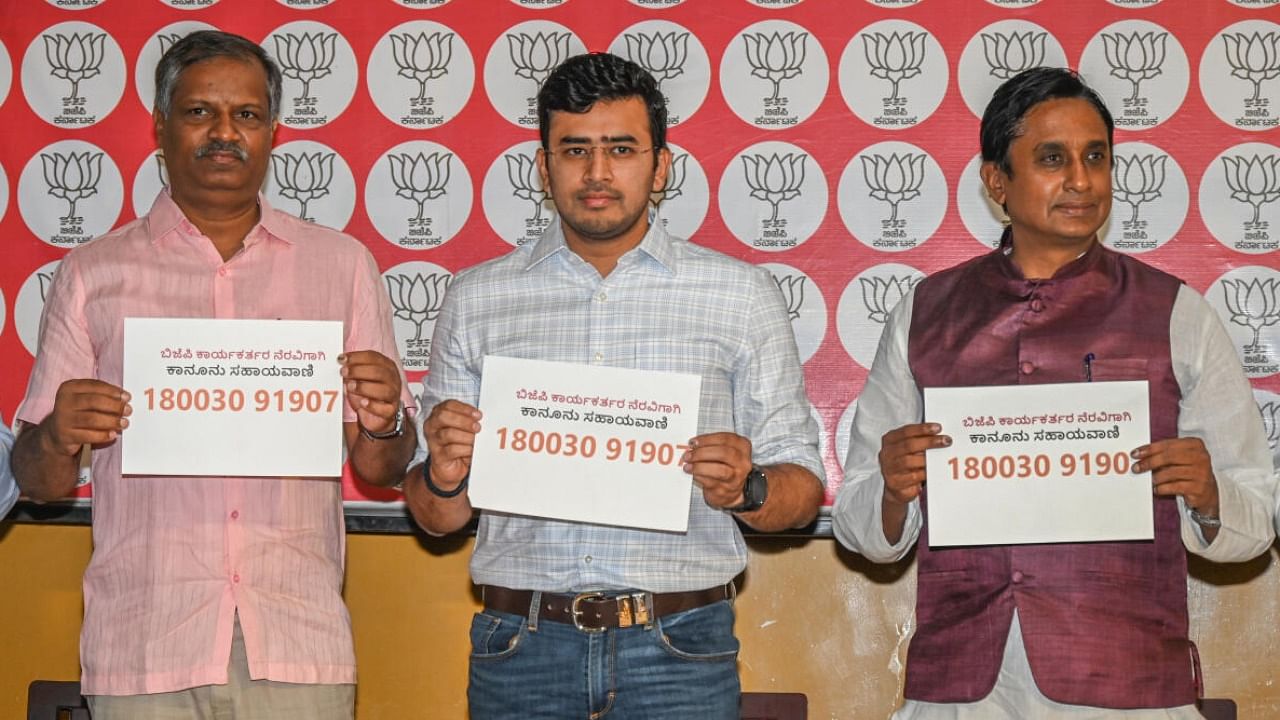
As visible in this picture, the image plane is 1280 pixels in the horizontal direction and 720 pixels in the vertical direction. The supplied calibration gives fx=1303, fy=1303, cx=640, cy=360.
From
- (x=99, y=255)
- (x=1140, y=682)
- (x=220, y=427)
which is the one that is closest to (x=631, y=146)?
(x=220, y=427)

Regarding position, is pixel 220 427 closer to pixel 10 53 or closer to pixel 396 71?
pixel 396 71

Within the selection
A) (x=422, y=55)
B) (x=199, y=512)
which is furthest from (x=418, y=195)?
(x=199, y=512)

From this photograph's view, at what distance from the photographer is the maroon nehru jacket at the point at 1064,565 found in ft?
8.39

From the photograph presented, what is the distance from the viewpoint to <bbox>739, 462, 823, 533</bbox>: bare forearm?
8.80ft

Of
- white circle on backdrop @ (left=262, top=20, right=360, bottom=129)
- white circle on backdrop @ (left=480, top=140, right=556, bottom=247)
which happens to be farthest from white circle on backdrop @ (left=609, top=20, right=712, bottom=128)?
white circle on backdrop @ (left=262, top=20, right=360, bottom=129)

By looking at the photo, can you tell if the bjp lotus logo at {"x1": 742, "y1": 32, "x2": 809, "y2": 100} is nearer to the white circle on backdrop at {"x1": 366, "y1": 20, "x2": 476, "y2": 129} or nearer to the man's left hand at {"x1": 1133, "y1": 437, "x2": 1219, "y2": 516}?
the white circle on backdrop at {"x1": 366, "y1": 20, "x2": 476, "y2": 129}

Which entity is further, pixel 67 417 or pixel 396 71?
pixel 396 71

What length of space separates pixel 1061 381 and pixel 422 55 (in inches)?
80.6

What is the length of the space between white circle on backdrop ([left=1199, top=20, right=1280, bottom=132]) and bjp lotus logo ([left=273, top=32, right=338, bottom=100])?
2.45 meters

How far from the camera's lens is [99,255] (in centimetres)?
297

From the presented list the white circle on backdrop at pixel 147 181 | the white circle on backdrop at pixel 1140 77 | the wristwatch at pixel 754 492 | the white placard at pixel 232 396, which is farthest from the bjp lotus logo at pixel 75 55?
the white circle on backdrop at pixel 1140 77

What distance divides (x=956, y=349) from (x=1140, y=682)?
75 centimetres

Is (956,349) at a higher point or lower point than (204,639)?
higher

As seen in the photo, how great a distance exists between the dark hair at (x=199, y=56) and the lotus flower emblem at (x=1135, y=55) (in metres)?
2.23
